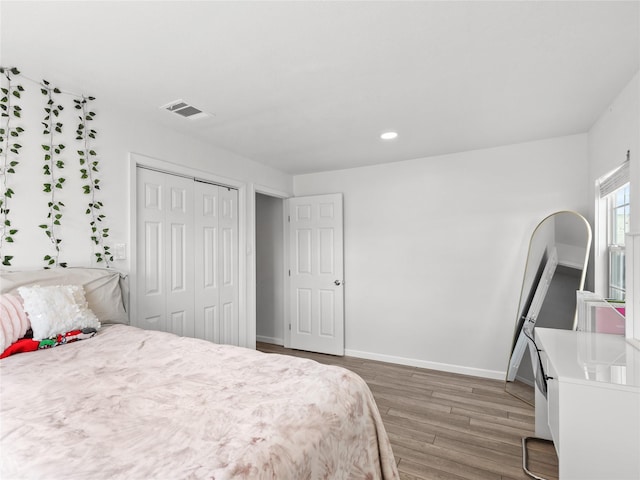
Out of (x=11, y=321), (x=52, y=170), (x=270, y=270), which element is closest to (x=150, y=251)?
(x=52, y=170)

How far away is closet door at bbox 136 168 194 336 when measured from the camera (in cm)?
270

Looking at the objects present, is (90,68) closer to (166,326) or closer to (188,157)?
(188,157)

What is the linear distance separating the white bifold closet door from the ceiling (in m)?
0.63

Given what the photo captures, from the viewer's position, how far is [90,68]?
77.4 inches

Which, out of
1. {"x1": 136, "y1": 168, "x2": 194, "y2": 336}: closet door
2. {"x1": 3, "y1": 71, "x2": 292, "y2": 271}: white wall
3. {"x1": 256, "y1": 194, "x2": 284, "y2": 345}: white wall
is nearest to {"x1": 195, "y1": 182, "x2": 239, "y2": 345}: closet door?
{"x1": 136, "y1": 168, "x2": 194, "y2": 336}: closet door

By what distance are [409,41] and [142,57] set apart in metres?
1.50

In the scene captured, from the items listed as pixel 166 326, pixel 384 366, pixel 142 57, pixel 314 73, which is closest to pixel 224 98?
pixel 142 57

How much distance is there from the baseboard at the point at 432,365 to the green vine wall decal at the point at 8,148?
3597mm

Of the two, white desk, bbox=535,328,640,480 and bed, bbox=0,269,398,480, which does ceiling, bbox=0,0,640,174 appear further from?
white desk, bbox=535,328,640,480

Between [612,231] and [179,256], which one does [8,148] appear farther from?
[612,231]

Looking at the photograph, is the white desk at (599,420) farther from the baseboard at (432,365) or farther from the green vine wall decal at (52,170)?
the green vine wall decal at (52,170)

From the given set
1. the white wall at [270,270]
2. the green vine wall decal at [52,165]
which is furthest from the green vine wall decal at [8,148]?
the white wall at [270,270]

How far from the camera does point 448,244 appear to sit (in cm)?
374

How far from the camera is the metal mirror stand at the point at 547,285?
289cm
